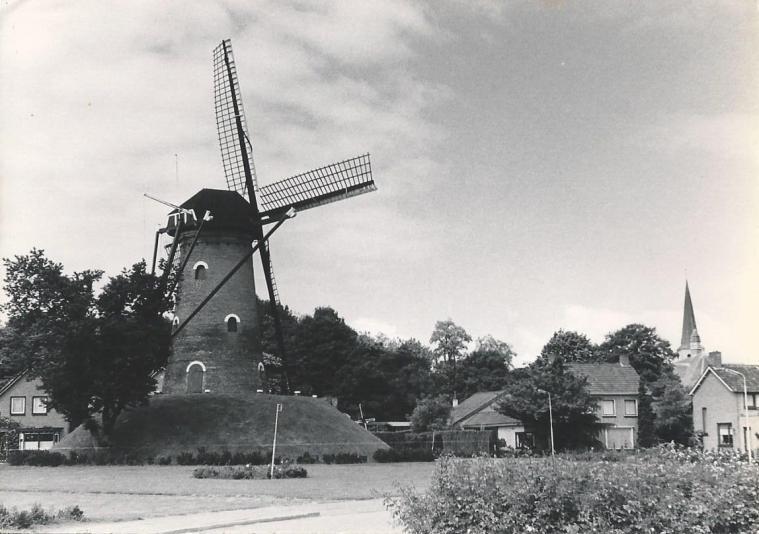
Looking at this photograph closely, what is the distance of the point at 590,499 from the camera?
40.0 ft

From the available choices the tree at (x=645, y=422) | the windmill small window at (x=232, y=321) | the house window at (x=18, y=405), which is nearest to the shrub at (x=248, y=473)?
the windmill small window at (x=232, y=321)

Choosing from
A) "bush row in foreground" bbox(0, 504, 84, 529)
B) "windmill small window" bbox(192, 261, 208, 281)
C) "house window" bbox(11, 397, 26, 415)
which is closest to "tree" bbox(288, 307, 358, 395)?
"house window" bbox(11, 397, 26, 415)

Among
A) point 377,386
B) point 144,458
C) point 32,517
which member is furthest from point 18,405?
point 32,517

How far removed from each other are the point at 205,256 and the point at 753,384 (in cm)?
3872

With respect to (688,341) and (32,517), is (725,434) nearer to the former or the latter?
(32,517)

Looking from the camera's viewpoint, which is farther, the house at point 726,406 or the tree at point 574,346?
the tree at point 574,346

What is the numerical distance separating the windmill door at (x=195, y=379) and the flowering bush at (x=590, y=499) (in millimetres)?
34524

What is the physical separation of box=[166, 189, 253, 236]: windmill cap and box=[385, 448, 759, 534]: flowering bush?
34075 millimetres

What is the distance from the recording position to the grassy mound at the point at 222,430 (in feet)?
139

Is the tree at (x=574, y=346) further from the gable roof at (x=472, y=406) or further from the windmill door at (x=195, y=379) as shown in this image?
A: the windmill door at (x=195, y=379)

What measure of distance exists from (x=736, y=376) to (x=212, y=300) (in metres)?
37.1

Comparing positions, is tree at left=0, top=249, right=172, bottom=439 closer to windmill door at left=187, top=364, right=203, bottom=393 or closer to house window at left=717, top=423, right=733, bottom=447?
windmill door at left=187, top=364, right=203, bottom=393

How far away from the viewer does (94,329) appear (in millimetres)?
41094

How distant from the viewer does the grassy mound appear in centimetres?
4228
